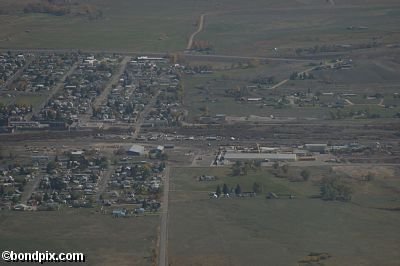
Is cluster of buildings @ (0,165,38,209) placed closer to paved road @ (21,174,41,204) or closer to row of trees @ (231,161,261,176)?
paved road @ (21,174,41,204)

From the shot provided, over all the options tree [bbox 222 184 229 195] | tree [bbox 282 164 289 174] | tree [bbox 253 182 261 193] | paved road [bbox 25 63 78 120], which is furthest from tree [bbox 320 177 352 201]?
paved road [bbox 25 63 78 120]

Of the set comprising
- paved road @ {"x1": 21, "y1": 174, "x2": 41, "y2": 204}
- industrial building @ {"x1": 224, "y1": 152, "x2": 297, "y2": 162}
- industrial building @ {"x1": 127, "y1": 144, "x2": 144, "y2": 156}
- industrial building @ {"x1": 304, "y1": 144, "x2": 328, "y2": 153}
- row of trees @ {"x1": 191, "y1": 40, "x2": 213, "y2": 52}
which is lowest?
paved road @ {"x1": 21, "y1": 174, "x2": 41, "y2": 204}

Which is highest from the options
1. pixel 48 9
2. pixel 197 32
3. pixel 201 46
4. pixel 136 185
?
pixel 48 9

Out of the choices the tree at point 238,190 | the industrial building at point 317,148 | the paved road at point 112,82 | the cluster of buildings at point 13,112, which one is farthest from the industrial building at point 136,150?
the paved road at point 112,82

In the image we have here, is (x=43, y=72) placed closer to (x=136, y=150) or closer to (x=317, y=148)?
(x=136, y=150)

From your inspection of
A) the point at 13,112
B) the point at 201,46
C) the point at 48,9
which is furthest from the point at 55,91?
the point at 48,9
